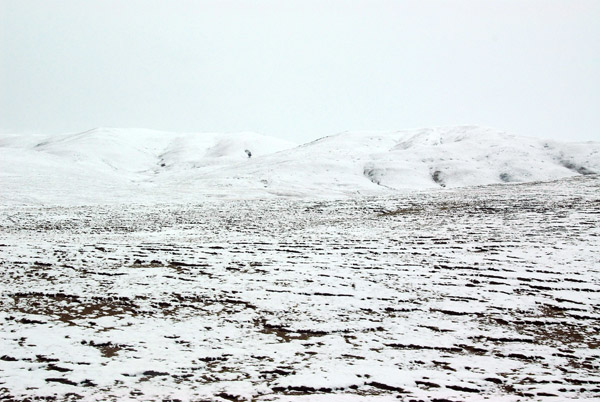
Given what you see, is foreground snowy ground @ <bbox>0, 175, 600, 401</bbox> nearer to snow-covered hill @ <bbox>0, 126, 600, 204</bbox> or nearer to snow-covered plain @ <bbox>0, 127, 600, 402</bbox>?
snow-covered plain @ <bbox>0, 127, 600, 402</bbox>

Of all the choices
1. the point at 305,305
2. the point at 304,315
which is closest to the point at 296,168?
the point at 305,305

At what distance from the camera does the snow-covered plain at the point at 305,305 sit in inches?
287

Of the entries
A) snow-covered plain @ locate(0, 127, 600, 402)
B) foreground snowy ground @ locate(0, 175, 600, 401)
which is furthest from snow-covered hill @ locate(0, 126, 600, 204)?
foreground snowy ground @ locate(0, 175, 600, 401)

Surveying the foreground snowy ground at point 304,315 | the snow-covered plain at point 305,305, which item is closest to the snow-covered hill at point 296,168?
the snow-covered plain at point 305,305

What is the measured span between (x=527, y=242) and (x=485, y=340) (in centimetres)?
1235

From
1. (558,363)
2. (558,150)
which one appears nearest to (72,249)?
(558,363)

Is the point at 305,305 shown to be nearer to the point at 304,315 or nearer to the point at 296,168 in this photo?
the point at 304,315

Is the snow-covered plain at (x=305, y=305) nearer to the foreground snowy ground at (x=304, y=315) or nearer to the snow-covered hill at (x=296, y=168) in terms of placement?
the foreground snowy ground at (x=304, y=315)

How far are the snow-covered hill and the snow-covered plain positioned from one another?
81.3 ft

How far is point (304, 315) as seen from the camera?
10.8m

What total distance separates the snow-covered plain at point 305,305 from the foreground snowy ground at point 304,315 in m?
0.05

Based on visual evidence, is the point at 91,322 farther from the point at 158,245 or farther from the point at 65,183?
A: the point at 65,183

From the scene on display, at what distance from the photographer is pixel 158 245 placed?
20281 mm

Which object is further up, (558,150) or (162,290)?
(558,150)
